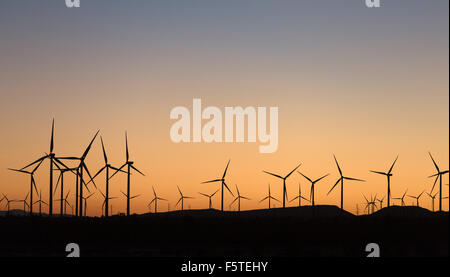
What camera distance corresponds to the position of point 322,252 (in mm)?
93062

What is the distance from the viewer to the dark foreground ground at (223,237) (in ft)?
310

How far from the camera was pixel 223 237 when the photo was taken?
11600cm

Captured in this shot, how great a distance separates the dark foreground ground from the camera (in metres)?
94.6
